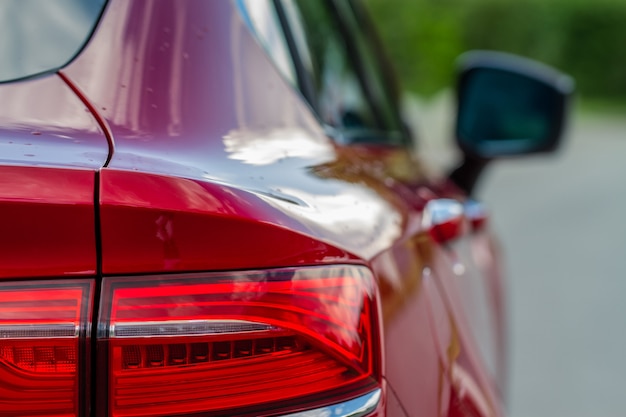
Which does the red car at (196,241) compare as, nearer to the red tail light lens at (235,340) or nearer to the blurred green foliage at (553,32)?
the red tail light lens at (235,340)

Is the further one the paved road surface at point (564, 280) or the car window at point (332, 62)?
the paved road surface at point (564, 280)

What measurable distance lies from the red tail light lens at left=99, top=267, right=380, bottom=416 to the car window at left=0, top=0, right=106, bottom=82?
451mm

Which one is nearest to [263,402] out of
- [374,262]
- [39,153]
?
[374,262]

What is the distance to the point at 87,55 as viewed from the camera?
1509 millimetres

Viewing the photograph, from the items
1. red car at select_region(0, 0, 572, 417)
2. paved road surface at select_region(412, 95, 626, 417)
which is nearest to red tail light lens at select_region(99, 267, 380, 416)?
red car at select_region(0, 0, 572, 417)

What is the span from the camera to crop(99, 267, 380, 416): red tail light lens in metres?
1.23

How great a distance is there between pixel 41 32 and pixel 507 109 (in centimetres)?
186

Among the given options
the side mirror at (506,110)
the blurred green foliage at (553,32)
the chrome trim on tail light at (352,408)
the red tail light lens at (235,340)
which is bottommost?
the chrome trim on tail light at (352,408)

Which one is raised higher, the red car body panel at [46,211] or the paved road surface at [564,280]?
the red car body panel at [46,211]

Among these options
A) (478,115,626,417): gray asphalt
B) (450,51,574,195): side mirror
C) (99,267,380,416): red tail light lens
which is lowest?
(478,115,626,417): gray asphalt

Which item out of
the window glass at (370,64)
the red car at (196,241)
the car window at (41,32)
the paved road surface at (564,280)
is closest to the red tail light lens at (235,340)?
the red car at (196,241)

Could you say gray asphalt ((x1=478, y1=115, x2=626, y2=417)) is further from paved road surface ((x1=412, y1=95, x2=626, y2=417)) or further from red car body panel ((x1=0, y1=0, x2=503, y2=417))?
red car body panel ((x1=0, y1=0, x2=503, y2=417))

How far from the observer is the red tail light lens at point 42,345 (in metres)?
1.20

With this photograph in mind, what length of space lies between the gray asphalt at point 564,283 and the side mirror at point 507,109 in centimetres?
19
